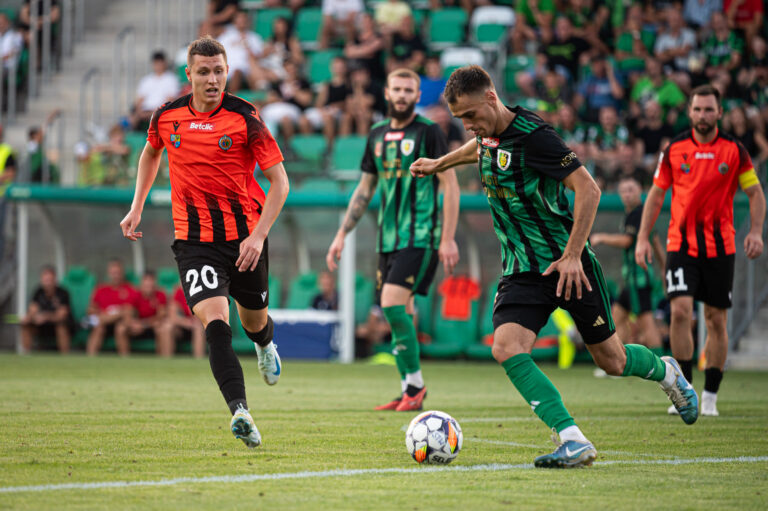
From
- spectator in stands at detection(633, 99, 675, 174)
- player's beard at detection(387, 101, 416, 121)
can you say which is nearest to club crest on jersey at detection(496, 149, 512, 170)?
player's beard at detection(387, 101, 416, 121)

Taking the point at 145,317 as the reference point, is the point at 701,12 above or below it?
above

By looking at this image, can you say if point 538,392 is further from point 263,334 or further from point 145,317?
point 145,317

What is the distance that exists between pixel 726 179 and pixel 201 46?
4.28 m

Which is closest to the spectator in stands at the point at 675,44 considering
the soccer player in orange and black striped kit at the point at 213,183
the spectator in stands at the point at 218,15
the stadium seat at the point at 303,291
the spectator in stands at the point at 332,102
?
the spectator in stands at the point at 332,102

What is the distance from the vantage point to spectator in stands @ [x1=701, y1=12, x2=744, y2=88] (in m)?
17.4

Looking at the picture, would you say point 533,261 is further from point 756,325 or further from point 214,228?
point 756,325

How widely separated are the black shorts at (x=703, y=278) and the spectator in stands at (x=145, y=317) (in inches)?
412

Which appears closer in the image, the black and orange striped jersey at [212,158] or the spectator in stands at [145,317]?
the black and orange striped jersey at [212,158]

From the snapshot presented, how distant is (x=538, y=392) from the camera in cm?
545

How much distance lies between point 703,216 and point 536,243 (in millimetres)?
3092

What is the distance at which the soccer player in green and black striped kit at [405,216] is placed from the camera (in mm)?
8539

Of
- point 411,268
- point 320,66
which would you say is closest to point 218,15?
point 320,66

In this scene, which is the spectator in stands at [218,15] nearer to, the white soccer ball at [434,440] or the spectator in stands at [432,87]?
the spectator in stands at [432,87]

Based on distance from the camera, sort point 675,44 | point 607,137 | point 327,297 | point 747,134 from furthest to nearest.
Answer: point 675,44 → point 327,297 → point 607,137 → point 747,134
